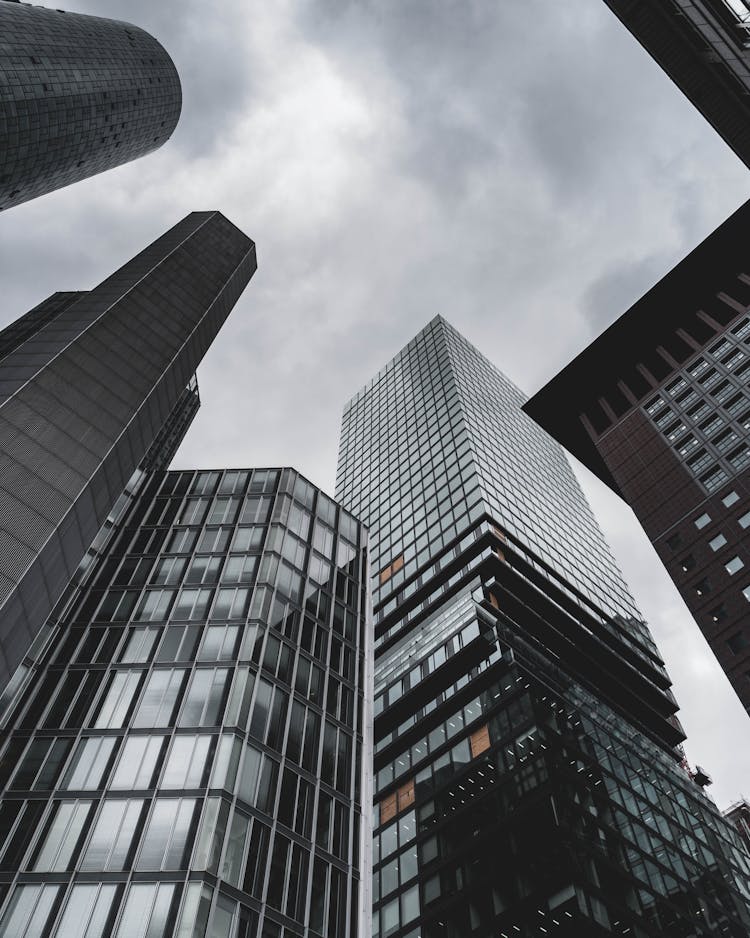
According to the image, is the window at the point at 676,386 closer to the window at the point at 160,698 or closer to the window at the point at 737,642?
the window at the point at 737,642

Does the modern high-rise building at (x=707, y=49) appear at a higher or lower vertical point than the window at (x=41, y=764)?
higher

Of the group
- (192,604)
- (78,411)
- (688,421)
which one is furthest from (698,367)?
(78,411)

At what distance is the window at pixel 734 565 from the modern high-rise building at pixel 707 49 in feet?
124

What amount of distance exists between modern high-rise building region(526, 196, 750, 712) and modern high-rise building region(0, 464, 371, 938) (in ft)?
99.3

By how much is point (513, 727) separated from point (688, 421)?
39677mm

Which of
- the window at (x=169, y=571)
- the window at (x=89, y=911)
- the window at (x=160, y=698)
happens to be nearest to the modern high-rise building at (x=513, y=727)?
the window at (x=160, y=698)

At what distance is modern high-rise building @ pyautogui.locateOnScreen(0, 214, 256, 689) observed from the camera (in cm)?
3909

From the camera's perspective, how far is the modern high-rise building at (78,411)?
39.1 meters

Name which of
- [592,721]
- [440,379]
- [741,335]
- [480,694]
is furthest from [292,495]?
[440,379]

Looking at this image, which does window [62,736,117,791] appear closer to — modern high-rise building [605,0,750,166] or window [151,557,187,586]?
window [151,557,187,586]

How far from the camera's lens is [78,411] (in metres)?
50.7

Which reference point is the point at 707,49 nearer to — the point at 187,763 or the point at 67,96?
the point at 187,763

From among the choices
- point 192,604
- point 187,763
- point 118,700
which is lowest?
point 187,763

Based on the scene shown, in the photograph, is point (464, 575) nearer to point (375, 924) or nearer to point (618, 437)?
point (618, 437)
